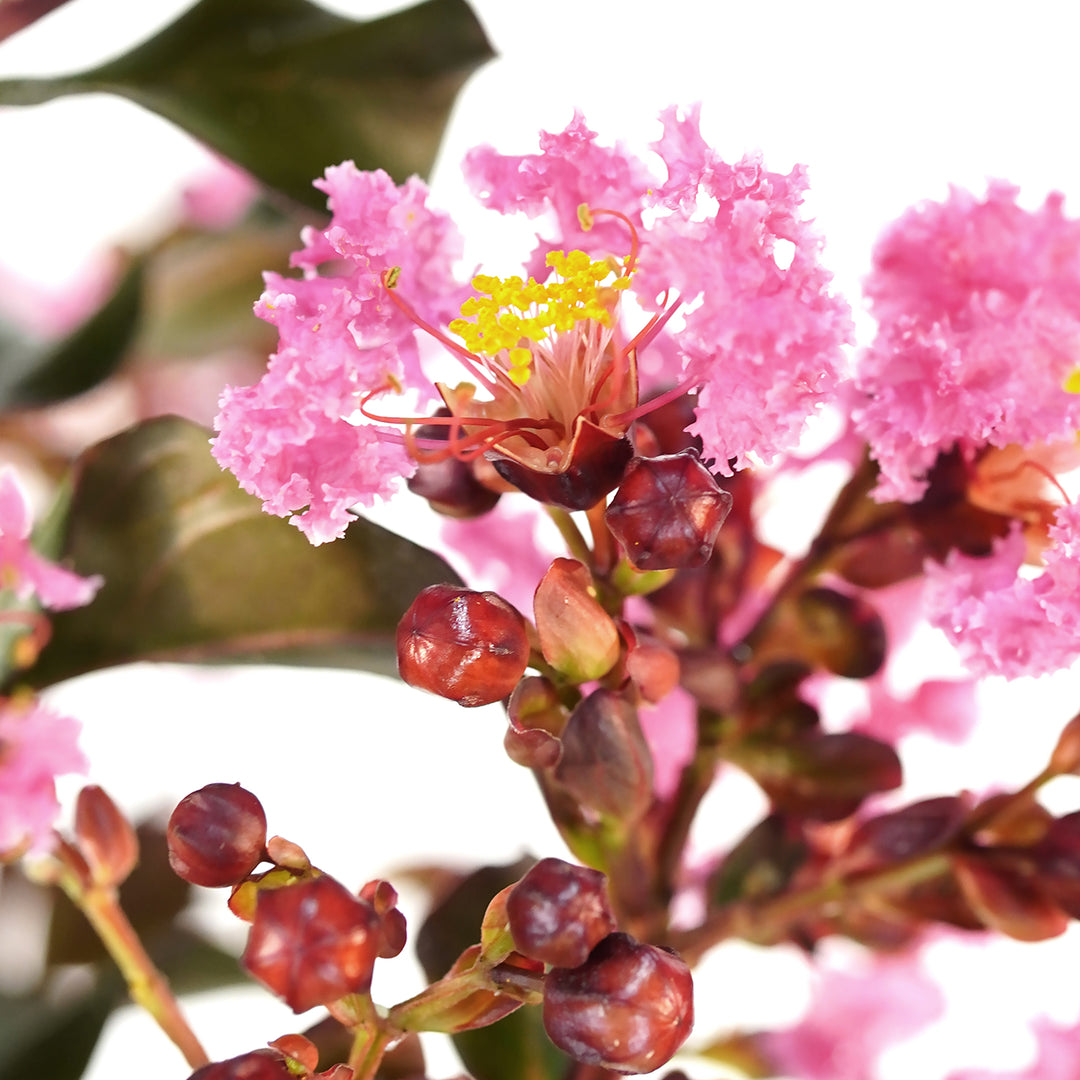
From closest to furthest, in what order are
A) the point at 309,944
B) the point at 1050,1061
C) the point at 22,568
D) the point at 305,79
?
the point at 309,944 → the point at 22,568 → the point at 305,79 → the point at 1050,1061

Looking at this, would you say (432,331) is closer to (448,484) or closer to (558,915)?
(448,484)

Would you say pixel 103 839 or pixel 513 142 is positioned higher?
pixel 513 142

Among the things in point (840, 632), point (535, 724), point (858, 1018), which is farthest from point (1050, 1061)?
point (535, 724)

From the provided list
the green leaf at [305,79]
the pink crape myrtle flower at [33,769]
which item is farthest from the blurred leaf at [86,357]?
the pink crape myrtle flower at [33,769]

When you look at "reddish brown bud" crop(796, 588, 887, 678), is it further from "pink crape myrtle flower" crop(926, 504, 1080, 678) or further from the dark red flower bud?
the dark red flower bud

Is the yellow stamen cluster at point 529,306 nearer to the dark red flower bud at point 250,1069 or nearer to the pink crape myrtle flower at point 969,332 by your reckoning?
the pink crape myrtle flower at point 969,332

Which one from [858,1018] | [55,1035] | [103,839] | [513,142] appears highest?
[513,142]

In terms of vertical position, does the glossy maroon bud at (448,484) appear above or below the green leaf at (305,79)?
below
